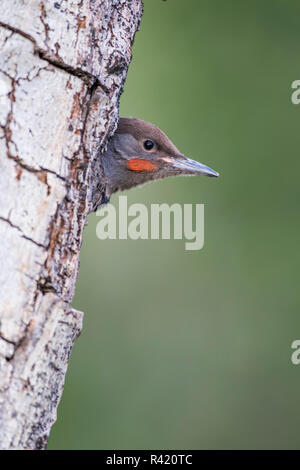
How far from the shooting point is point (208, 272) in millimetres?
7887

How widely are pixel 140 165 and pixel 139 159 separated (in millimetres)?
50

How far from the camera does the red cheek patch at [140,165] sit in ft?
14.1

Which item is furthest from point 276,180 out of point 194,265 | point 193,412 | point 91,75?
point 91,75

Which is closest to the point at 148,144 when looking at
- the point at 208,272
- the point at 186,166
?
the point at 186,166

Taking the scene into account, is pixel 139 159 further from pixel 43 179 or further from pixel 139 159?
pixel 43 179

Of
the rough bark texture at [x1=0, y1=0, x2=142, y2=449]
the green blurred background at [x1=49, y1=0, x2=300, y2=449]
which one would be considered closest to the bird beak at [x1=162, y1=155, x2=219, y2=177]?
the rough bark texture at [x1=0, y1=0, x2=142, y2=449]

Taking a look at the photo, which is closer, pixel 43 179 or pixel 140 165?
pixel 43 179

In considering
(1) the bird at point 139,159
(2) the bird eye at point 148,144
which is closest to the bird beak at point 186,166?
(1) the bird at point 139,159

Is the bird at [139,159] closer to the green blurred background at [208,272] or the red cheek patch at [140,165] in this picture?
the red cheek patch at [140,165]

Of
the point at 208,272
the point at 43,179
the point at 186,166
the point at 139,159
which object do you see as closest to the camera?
the point at 43,179

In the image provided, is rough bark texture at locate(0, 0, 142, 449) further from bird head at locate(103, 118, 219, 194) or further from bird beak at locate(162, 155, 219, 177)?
bird beak at locate(162, 155, 219, 177)

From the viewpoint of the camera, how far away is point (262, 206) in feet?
26.3
